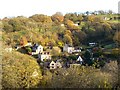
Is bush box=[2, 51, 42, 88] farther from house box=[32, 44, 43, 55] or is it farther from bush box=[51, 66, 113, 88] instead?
house box=[32, 44, 43, 55]

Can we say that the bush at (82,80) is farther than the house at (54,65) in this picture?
No

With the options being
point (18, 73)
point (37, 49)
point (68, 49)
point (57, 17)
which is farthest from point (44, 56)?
point (57, 17)

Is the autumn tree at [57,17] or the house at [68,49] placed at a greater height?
the autumn tree at [57,17]

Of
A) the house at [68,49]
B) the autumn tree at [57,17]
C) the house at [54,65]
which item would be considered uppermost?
the autumn tree at [57,17]

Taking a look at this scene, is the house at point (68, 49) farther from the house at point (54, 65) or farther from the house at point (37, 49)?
the house at point (54, 65)

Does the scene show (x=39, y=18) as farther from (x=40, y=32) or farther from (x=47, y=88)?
(x=47, y=88)

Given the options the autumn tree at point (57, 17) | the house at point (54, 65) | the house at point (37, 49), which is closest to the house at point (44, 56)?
the house at point (37, 49)

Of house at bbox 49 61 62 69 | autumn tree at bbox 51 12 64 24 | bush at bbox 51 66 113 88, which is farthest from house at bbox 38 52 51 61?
autumn tree at bbox 51 12 64 24

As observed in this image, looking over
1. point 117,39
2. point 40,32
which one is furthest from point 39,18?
point 117,39

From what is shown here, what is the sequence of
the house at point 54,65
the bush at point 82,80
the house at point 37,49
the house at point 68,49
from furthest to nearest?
the house at point 68,49 → the house at point 37,49 → the house at point 54,65 → the bush at point 82,80

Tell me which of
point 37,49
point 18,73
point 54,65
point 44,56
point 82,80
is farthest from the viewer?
point 37,49

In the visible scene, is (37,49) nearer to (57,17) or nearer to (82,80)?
Result: (57,17)
